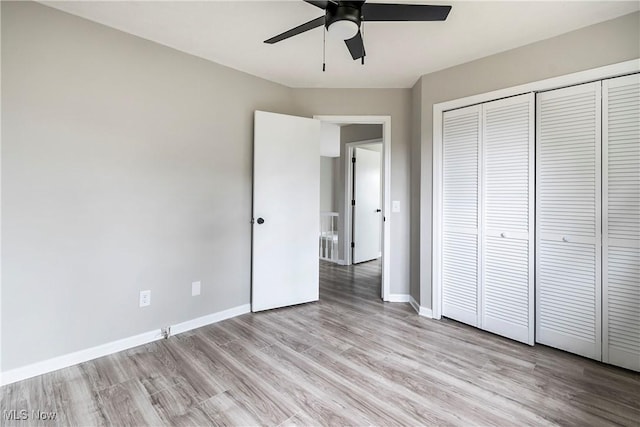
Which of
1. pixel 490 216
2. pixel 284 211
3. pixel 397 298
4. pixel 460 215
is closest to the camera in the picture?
pixel 490 216

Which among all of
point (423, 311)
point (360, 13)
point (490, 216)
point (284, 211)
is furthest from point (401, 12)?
point (423, 311)

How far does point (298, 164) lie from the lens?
3160mm

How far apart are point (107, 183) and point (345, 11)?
1.91 m

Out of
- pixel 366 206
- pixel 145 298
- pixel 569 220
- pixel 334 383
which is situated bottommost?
pixel 334 383

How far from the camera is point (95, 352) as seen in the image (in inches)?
83.0

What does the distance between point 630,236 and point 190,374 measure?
297 centimetres

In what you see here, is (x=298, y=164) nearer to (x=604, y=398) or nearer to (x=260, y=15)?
(x=260, y=15)

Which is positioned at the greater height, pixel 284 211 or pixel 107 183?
pixel 107 183

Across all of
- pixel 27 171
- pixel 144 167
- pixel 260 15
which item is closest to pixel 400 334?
pixel 144 167

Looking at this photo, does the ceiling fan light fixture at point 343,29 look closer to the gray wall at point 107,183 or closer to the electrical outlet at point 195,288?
the gray wall at point 107,183

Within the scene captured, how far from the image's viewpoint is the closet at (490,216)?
93.0 inches

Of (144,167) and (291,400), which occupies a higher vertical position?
(144,167)

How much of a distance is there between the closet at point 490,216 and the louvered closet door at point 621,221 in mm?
425

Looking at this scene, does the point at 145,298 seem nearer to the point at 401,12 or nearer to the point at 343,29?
the point at 343,29
